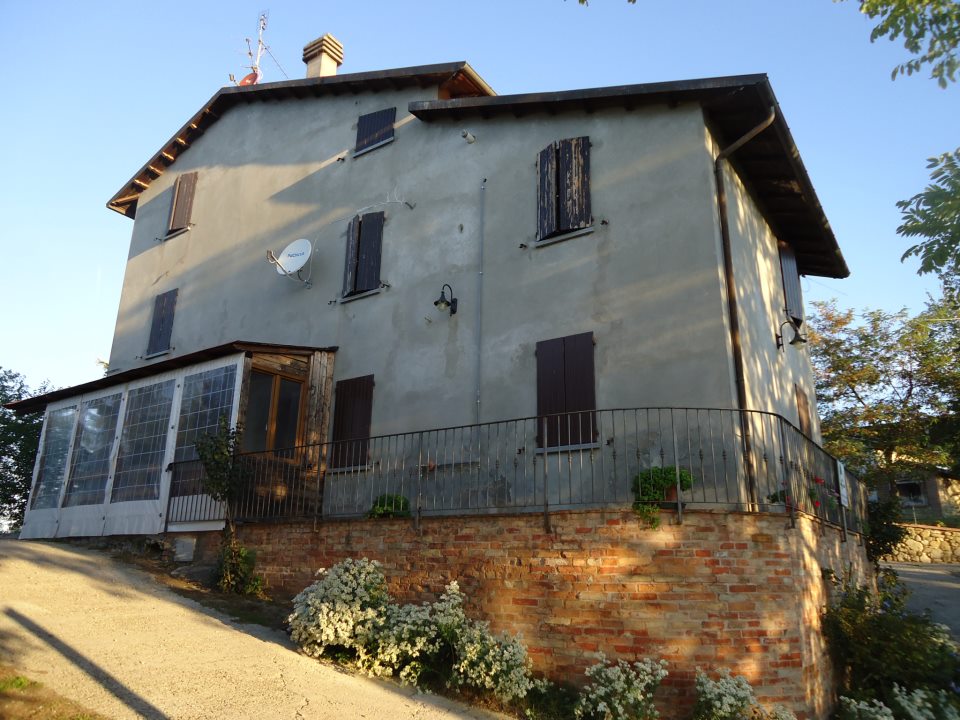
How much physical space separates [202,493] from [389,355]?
376cm

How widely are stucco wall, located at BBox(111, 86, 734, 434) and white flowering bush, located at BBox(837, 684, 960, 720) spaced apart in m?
3.50

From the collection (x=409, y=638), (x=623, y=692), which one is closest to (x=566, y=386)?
(x=409, y=638)

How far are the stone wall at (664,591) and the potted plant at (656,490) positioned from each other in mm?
117

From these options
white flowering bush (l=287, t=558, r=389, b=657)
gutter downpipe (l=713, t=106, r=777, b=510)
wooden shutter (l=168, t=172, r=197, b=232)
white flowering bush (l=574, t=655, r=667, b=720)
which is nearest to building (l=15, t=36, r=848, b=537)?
gutter downpipe (l=713, t=106, r=777, b=510)

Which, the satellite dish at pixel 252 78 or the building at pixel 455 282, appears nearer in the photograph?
the building at pixel 455 282

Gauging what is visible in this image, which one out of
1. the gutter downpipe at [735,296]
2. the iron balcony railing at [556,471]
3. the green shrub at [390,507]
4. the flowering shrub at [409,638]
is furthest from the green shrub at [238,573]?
the gutter downpipe at [735,296]

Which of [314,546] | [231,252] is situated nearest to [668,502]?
[314,546]

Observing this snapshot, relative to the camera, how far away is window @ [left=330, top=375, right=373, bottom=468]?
485 inches

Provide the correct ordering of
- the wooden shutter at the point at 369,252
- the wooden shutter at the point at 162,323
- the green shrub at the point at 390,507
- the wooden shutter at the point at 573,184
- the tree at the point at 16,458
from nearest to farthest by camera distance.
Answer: the green shrub at the point at 390,507 < the wooden shutter at the point at 573,184 < the wooden shutter at the point at 369,252 < the wooden shutter at the point at 162,323 < the tree at the point at 16,458

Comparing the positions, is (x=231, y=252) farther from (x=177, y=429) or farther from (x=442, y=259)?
(x=442, y=259)

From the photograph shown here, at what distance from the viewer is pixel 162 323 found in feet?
56.5

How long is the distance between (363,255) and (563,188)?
4.25m

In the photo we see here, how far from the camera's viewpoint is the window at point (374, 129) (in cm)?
1448

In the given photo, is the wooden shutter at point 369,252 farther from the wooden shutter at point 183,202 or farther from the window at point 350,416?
the wooden shutter at point 183,202
